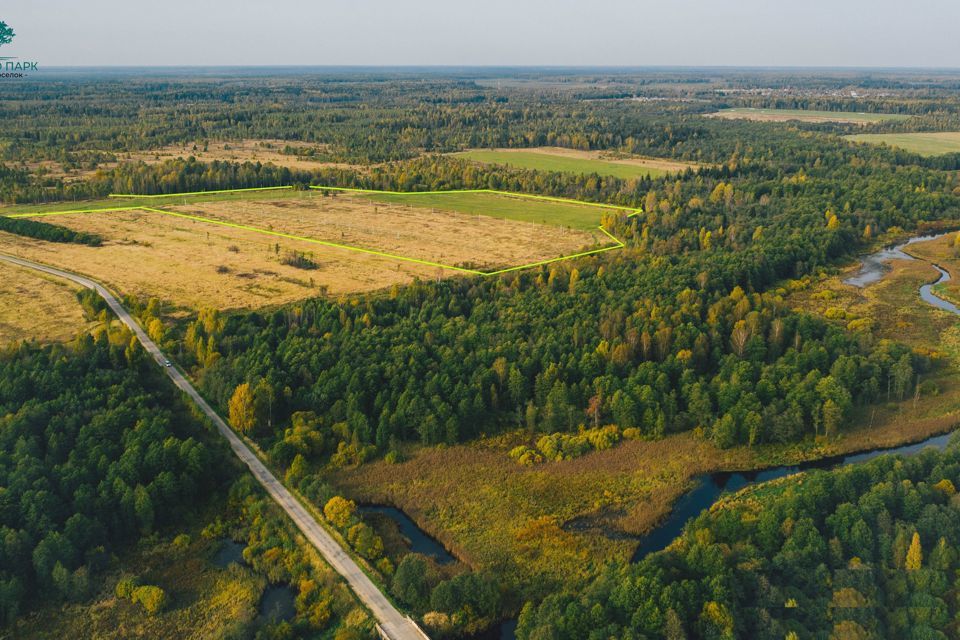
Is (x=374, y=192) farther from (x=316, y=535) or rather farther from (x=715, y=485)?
(x=316, y=535)

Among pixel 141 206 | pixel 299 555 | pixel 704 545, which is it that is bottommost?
pixel 299 555

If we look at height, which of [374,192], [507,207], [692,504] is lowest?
[692,504]

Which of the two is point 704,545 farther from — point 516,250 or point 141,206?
point 141,206

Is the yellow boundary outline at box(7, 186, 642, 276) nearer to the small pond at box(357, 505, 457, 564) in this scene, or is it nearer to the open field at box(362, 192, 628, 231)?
the open field at box(362, 192, 628, 231)

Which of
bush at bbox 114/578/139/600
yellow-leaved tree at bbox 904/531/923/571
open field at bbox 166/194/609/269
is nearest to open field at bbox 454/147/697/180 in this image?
open field at bbox 166/194/609/269

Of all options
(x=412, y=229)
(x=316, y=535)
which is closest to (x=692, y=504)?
(x=316, y=535)

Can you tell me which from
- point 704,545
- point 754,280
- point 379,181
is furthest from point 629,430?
point 379,181

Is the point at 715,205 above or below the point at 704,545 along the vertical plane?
above
